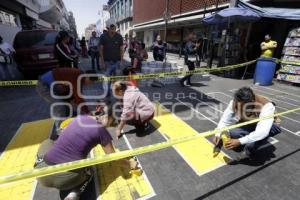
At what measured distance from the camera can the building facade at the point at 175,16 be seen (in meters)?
13.5

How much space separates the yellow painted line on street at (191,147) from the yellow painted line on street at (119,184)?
2.94ft

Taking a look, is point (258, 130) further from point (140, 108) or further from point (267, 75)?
point (267, 75)

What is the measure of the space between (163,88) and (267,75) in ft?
14.6

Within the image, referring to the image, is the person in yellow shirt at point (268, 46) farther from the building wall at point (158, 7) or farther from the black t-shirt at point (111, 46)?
the black t-shirt at point (111, 46)

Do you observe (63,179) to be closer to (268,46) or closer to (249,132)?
(249,132)

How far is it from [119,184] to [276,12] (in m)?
9.67

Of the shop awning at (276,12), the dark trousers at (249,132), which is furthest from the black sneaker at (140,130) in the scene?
the shop awning at (276,12)

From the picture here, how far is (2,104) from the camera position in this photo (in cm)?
615

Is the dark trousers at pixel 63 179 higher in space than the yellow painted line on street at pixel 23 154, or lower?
Result: higher

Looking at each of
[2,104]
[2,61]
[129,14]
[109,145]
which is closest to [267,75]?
[109,145]

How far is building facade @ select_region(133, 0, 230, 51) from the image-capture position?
13531 millimetres

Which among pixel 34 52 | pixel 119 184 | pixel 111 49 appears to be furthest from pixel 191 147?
pixel 34 52

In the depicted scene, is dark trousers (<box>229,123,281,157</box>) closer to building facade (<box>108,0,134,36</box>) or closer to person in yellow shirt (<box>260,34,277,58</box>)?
person in yellow shirt (<box>260,34,277,58</box>)

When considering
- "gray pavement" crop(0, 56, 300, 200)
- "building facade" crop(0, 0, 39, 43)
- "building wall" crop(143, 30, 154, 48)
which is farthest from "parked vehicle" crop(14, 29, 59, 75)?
"building wall" crop(143, 30, 154, 48)
